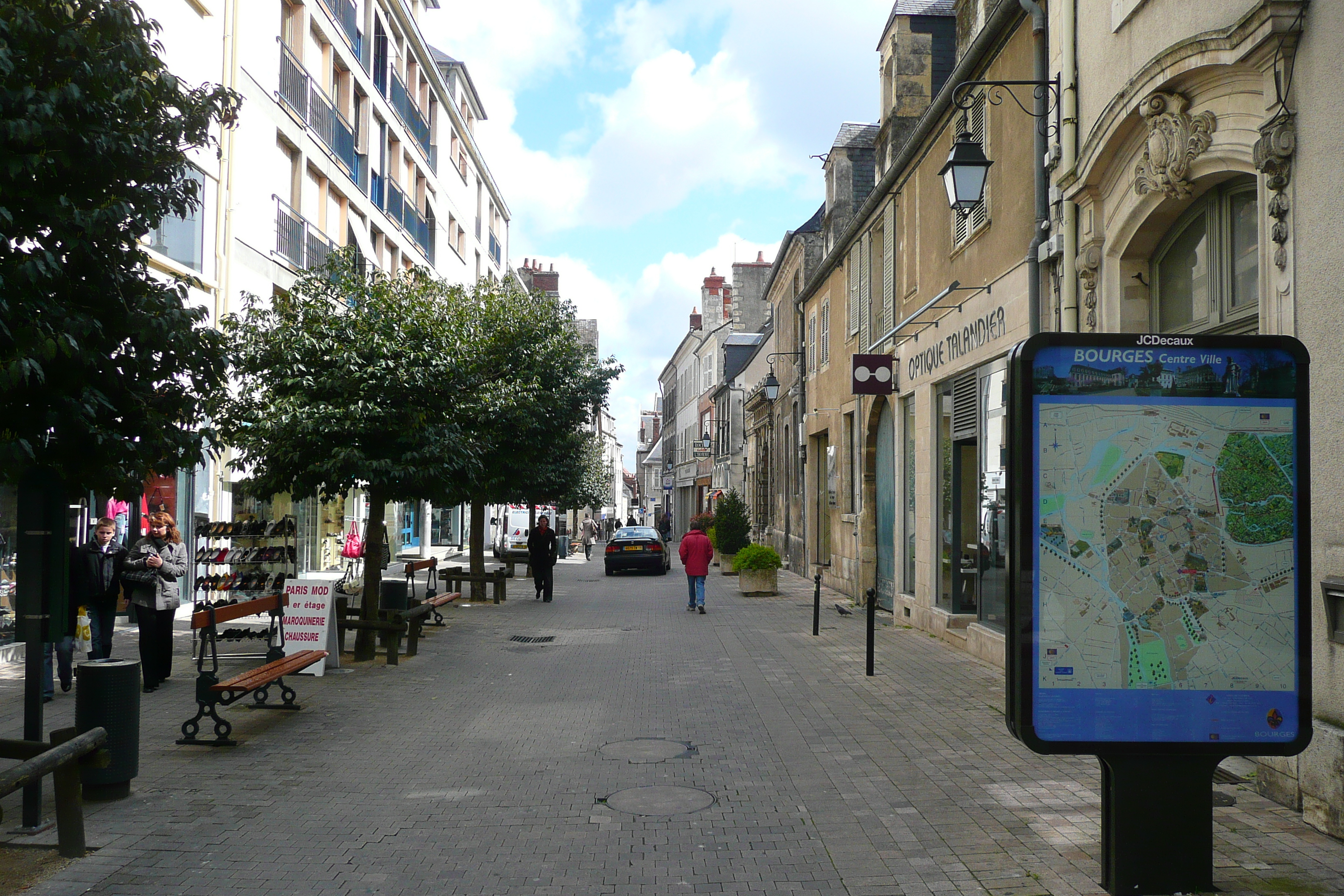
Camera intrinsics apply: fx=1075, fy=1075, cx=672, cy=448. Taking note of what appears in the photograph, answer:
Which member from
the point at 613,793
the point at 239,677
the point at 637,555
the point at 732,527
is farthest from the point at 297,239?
the point at 613,793

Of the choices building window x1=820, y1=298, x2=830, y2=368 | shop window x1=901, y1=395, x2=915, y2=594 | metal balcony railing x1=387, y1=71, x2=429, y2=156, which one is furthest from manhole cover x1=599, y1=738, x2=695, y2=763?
metal balcony railing x1=387, y1=71, x2=429, y2=156

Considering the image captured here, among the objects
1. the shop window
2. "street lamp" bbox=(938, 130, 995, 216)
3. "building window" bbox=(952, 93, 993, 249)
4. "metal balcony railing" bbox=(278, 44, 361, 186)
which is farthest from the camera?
"metal balcony railing" bbox=(278, 44, 361, 186)

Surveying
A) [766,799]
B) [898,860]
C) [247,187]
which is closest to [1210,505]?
[898,860]

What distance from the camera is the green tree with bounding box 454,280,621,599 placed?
19719 millimetres

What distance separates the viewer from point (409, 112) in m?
32.2

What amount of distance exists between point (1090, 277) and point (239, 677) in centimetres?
805

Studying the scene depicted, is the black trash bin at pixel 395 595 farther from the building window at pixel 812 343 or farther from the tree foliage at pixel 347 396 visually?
the building window at pixel 812 343

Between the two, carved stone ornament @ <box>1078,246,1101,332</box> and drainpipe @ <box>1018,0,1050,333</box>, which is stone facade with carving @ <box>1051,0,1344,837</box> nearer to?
carved stone ornament @ <box>1078,246,1101,332</box>

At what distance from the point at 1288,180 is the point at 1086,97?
142 inches

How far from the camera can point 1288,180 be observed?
632cm

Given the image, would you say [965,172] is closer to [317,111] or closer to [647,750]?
[647,750]

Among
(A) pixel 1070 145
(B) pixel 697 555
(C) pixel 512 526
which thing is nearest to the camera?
(A) pixel 1070 145

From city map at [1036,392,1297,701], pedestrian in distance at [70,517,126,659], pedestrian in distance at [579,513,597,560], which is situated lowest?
pedestrian in distance at [579,513,597,560]

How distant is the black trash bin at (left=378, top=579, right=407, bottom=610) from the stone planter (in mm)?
9834
